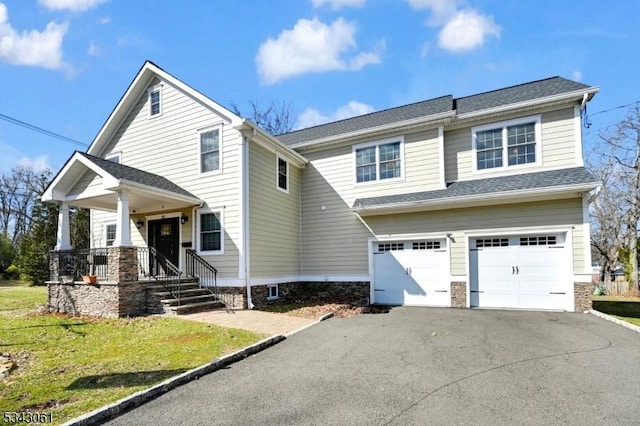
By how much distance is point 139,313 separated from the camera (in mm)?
10406

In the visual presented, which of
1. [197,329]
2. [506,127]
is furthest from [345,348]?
[506,127]

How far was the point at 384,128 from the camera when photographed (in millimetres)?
13414

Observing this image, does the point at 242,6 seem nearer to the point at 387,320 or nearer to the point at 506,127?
the point at 506,127

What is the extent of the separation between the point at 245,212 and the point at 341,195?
4.15m

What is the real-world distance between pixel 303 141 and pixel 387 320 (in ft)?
27.3

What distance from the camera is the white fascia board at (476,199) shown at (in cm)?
1010

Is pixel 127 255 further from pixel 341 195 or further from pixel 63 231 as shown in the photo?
pixel 341 195

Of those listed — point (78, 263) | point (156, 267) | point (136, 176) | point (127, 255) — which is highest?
point (136, 176)

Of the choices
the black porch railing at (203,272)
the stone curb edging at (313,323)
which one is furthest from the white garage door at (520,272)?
the black porch railing at (203,272)

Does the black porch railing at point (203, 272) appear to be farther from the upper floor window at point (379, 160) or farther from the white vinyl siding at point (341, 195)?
the upper floor window at point (379, 160)

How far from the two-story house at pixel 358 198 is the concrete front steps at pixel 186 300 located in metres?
0.44

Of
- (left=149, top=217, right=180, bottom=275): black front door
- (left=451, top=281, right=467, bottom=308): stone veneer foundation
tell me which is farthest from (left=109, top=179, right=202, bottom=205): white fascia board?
(left=451, top=281, right=467, bottom=308): stone veneer foundation

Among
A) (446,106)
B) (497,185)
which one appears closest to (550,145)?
(497,185)

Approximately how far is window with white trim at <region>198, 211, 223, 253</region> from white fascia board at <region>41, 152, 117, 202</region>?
309cm
